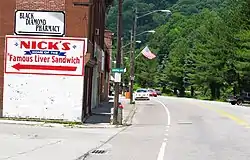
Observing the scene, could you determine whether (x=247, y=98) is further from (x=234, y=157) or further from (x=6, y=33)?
(x=234, y=157)

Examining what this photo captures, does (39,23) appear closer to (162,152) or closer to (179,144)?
(179,144)

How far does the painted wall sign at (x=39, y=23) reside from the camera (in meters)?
27.9

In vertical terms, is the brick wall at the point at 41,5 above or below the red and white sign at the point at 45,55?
above

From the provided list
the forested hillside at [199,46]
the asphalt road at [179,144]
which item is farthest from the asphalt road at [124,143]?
the forested hillside at [199,46]

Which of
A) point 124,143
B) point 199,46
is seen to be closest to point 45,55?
point 124,143

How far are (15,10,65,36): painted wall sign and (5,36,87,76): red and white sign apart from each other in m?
0.36

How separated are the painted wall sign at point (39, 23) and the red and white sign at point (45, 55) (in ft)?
1.19

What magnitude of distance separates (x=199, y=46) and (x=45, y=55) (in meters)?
69.5

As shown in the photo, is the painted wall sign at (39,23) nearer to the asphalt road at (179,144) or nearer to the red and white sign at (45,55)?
the red and white sign at (45,55)

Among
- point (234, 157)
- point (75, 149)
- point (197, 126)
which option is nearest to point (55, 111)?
point (197, 126)

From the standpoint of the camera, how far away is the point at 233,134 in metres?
24.3

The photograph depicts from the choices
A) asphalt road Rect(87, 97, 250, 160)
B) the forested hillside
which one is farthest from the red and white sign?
the forested hillside

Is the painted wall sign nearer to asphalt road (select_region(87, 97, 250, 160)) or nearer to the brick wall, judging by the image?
the brick wall

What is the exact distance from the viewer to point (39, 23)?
28031mm
